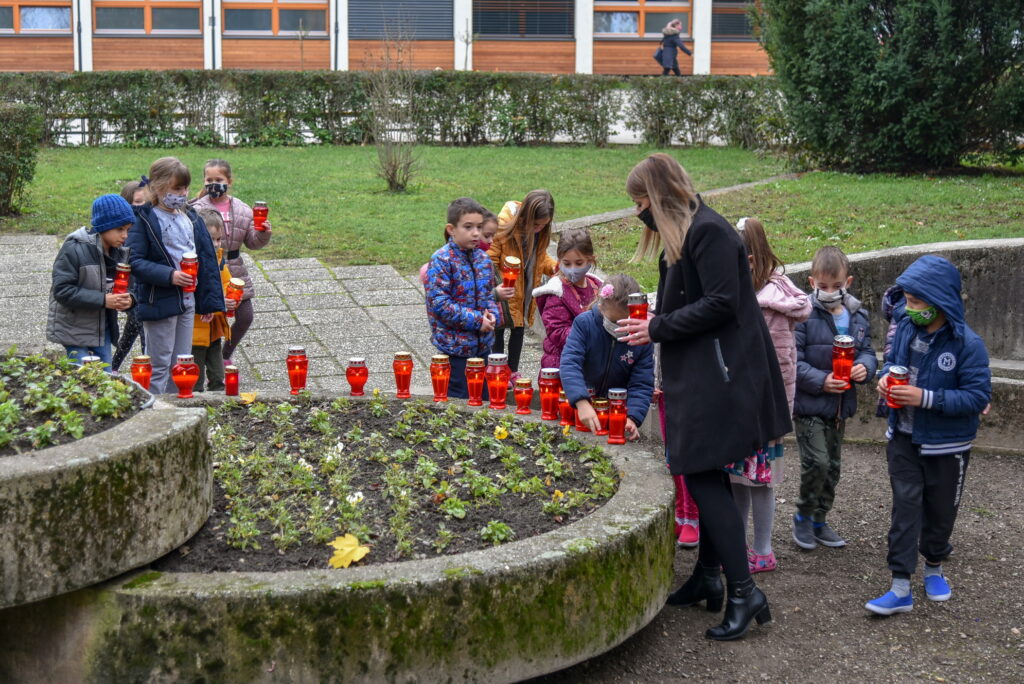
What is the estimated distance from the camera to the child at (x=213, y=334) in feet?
24.7

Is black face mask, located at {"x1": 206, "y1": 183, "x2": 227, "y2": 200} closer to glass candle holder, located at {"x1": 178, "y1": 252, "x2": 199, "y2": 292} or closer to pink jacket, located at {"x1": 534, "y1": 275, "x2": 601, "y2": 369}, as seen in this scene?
glass candle holder, located at {"x1": 178, "y1": 252, "x2": 199, "y2": 292}

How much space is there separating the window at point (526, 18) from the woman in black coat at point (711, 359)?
2536cm

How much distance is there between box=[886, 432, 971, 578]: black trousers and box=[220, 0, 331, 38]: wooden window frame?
25.0m

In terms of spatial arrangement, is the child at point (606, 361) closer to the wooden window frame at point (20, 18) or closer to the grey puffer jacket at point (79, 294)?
the grey puffer jacket at point (79, 294)

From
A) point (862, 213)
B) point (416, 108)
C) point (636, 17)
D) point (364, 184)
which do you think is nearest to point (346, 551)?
point (862, 213)

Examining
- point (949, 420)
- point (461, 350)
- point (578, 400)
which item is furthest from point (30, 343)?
point (949, 420)

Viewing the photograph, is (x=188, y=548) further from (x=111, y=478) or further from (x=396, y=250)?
(x=396, y=250)

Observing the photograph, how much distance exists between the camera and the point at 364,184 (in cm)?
1614

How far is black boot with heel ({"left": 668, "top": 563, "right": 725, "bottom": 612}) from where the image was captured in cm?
509

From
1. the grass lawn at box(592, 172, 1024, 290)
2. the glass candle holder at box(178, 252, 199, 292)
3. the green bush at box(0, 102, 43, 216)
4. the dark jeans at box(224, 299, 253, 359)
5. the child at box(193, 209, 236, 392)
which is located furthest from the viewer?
the green bush at box(0, 102, 43, 216)

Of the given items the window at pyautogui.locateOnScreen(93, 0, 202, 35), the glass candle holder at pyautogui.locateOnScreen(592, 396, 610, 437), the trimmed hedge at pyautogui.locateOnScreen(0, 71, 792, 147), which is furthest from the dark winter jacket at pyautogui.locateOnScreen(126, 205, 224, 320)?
the window at pyautogui.locateOnScreen(93, 0, 202, 35)

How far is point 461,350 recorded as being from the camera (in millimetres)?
6758

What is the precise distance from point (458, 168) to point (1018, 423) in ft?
36.7

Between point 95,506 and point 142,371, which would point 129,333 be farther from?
point 95,506
